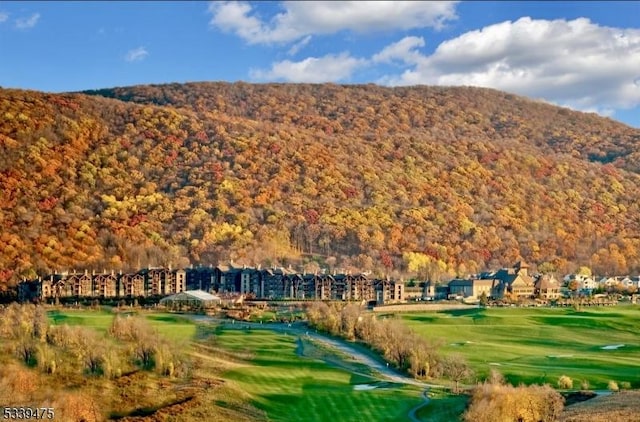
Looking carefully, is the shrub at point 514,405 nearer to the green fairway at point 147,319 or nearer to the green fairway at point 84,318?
the green fairway at point 147,319

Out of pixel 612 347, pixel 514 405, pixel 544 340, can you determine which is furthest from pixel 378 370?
pixel 612 347

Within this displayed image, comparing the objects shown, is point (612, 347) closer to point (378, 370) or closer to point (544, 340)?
point (544, 340)

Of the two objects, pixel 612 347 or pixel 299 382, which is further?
pixel 612 347

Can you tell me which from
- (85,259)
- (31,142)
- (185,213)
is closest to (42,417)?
(85,259)

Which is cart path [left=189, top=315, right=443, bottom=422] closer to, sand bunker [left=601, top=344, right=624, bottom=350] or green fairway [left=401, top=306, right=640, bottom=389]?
green fairway [left=401, top=306, right=640, bottom=389]

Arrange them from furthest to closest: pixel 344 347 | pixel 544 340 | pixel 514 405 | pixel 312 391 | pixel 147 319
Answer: pixel 147 319 < pixel 544 340 < pixel 344 347 < pixel 312 391 < pixel 514 405

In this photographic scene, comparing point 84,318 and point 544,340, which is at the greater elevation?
point 84,318
